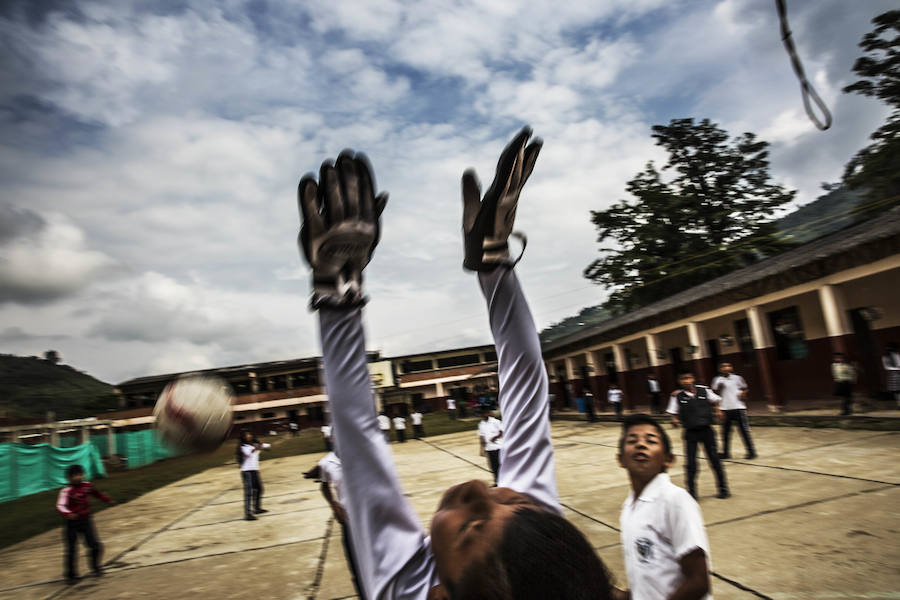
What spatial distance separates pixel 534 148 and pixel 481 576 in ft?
3.26

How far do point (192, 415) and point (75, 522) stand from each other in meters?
5.46

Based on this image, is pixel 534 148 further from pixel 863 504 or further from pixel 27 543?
pixel 27 543

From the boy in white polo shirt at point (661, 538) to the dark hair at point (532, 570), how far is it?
1.43 metres

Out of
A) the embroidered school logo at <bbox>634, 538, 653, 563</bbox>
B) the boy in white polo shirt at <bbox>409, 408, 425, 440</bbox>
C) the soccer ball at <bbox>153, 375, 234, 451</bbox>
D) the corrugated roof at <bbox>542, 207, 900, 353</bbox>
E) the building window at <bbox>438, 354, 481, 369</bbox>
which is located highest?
the building window at <bbox>438, 354, 481, 369</bbox>

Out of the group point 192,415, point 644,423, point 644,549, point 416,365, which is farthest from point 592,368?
→ point 416,365

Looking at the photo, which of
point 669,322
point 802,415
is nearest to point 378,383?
point 669,322

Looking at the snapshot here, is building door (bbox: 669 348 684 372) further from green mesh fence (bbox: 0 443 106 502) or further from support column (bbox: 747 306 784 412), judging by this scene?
green mesh fence (bbox: 0 443 106 502)

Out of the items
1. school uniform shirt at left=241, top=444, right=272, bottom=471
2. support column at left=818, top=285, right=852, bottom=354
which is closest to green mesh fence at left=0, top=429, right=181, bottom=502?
school uniform shirt at left=241, top=444, right=272, bottom=471

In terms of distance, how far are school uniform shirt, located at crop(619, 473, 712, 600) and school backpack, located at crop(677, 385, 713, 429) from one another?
445 centimetres

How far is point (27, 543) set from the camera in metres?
9.80

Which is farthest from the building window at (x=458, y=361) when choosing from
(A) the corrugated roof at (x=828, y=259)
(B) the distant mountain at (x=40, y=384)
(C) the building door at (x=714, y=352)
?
(B) the distant mountain at (x=40, y=384)

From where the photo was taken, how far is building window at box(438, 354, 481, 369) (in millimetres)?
53094

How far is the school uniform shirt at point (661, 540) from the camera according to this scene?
237 cm

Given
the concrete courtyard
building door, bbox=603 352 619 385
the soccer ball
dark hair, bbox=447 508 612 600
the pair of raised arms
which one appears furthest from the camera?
building door, bbox=603 352 619 385
